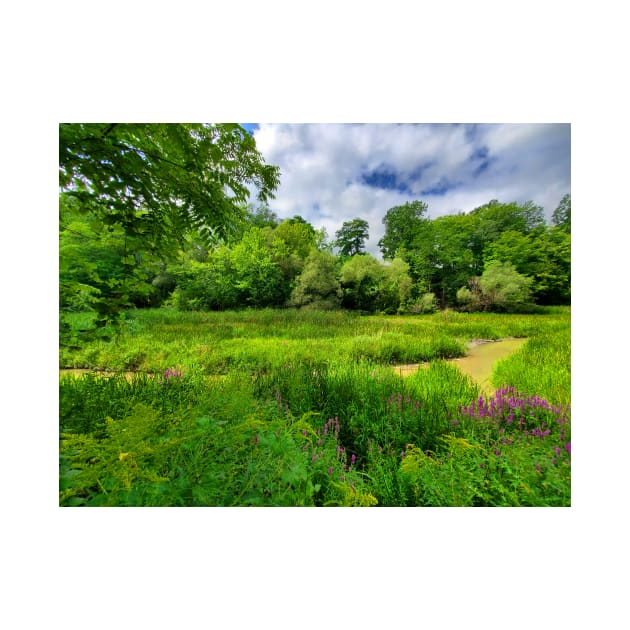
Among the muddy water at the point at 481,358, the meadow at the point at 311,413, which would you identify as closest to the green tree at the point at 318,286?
the meadow at the point at 311,413

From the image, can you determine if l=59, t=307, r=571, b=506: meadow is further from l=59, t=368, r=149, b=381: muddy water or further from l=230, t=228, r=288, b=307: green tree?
l=230, t=228, r=288, b=307: green tree

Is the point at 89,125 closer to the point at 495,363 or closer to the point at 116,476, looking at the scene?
the point at 116,476

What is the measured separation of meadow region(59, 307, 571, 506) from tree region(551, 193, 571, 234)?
2.50ft

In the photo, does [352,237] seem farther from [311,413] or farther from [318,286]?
[311,413]

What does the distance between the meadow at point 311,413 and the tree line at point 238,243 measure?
273mm

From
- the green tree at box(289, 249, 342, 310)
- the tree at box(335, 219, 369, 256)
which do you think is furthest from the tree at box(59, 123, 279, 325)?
the green tree at box(289, 249, 342, 310)

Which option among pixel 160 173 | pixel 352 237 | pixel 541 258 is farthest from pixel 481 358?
pixel 160 173

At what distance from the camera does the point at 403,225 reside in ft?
7.81

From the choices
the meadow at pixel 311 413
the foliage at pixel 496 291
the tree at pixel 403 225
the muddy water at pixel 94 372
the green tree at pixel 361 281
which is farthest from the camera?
the green tree at pixel 361 281

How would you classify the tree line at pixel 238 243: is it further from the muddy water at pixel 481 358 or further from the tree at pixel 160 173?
the muddy water at pixel 481 358

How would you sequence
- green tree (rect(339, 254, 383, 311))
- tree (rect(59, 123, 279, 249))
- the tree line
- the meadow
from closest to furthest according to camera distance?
the meadow, tree (rect(59, 123, 279, 249)), the tree line, green tree (rect(339, 254, 383, 311))

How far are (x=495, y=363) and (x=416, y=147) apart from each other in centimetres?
222

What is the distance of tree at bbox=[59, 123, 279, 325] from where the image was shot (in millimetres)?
1555

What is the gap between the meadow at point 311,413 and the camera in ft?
4.33
